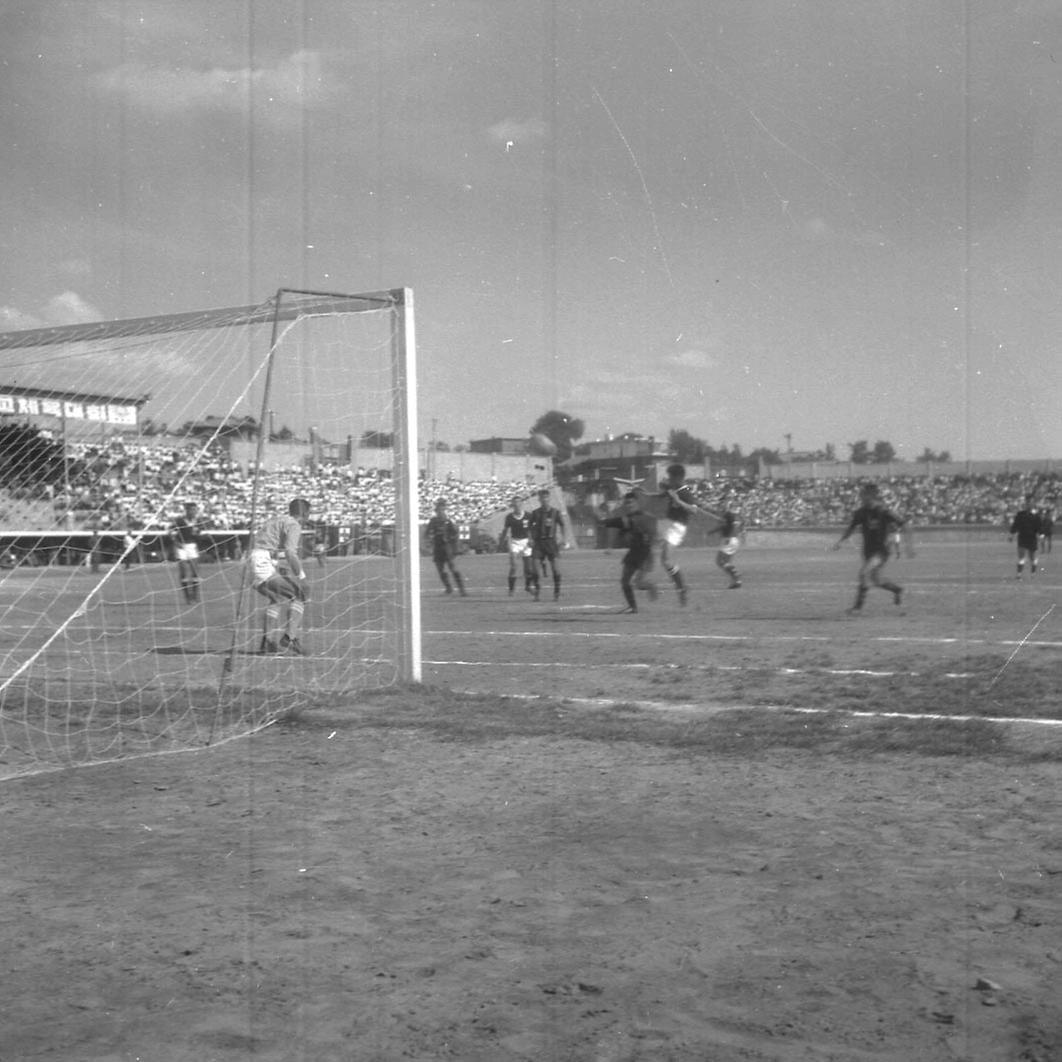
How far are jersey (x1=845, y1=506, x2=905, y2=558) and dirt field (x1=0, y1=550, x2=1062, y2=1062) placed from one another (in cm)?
735

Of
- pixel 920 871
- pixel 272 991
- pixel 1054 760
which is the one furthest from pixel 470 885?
pixel 1054 760

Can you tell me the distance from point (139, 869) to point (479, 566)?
29.8m

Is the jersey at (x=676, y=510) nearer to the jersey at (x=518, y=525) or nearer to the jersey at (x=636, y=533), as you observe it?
the jersey at (x=636, y=533)

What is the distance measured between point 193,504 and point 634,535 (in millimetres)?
5603

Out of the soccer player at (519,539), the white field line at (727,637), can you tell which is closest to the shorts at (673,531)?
the white field line at (727,637)

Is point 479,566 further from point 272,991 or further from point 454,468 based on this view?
point 272,991

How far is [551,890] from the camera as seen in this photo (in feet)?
15.1

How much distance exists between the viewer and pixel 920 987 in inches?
141

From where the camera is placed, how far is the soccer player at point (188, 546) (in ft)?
45.8

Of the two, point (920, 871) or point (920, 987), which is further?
point (920, 871)

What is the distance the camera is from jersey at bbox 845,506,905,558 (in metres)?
16.0

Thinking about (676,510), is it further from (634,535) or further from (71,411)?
(71,411)

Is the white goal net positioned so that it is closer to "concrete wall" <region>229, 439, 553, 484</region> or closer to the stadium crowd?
the stadium crowd

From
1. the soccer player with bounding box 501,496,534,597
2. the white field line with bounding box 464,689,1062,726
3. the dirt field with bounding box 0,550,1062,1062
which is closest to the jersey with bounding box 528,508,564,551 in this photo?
the soccer player with bounding box 501,496,534,597
